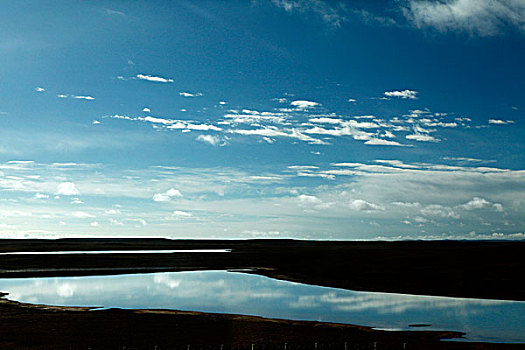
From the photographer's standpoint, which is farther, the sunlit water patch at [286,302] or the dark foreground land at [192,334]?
the sunlit water patch at [286,302]

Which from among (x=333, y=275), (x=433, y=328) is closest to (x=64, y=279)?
(x=333, y=275)

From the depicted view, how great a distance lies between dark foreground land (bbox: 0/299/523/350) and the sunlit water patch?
3.22 metres

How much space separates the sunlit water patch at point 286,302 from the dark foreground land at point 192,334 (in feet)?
10.6

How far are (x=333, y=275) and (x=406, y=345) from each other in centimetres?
3936

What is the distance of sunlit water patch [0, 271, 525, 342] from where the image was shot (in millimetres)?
34250

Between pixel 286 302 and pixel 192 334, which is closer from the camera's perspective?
pixel 192 334

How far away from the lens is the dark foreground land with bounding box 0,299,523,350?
1061 inches

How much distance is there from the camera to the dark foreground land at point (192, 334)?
26953 mm

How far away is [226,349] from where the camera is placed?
26438 mm

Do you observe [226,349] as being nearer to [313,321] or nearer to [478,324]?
[313,321]

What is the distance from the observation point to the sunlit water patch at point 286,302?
34250 millimetres

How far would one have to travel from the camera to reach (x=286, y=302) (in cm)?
4409

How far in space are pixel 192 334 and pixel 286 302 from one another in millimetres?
15493

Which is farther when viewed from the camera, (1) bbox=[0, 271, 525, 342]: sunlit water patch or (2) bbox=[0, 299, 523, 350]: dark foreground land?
(1) bbox=[0, 271, 525, 342]: sunlit water patch
